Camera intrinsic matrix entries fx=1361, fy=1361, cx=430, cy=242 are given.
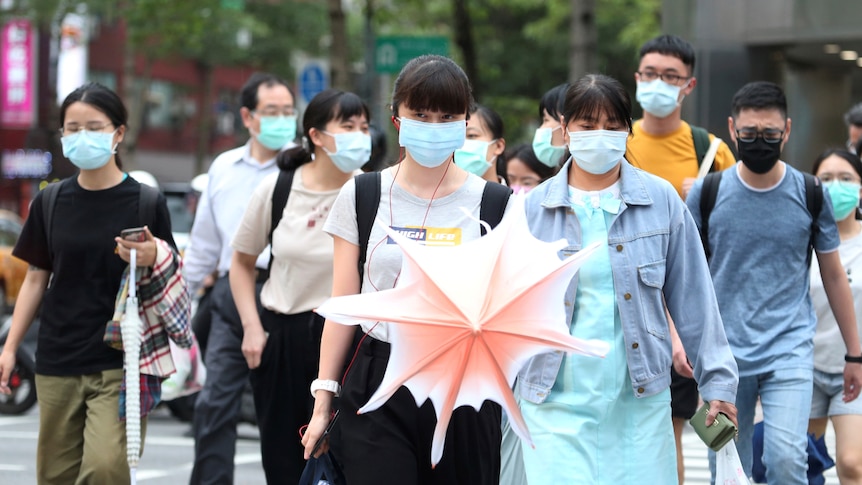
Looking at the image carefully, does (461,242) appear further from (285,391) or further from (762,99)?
(762,99)

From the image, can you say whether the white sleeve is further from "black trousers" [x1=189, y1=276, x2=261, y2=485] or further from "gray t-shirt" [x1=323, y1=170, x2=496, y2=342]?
"gray t-shirt" [x1=323, y1=170, x2=496, y2=342]

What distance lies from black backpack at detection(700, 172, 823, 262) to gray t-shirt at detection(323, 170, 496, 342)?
6.08 feet

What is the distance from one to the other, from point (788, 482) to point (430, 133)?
8.19 ft

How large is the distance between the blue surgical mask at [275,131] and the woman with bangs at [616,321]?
3383 millimetres

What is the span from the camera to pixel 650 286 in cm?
438

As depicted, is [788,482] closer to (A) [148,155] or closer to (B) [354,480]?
(B) [354,480]

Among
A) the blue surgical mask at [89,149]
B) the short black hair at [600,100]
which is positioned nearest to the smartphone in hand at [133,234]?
the blue surgical mask at [89,149]

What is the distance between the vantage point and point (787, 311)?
587 centimetres

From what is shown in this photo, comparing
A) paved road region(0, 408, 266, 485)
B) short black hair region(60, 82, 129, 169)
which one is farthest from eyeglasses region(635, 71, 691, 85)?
paved road region(0, 408, 266, 485)

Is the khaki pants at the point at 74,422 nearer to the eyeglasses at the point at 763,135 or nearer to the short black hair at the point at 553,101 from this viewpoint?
the short black hair at the point at 553,101

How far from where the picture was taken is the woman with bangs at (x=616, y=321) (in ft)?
14.2

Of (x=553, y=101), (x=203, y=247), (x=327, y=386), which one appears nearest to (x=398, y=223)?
(x=327, y=386)

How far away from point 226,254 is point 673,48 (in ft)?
8.54

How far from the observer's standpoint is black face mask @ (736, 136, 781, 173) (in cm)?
582
